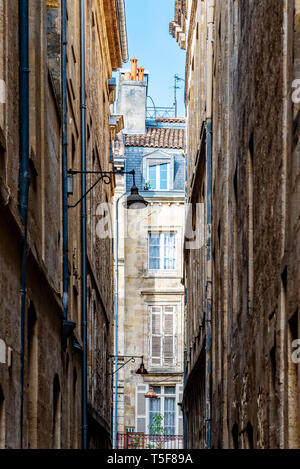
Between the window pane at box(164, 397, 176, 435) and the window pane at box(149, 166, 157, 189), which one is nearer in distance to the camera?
the window pane at box(164, 397, 176, 435)

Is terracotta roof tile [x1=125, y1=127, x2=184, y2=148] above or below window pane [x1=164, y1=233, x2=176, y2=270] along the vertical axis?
above

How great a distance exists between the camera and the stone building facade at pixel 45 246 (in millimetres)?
10156

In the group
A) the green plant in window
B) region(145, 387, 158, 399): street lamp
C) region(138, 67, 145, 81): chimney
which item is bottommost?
the green plant in window

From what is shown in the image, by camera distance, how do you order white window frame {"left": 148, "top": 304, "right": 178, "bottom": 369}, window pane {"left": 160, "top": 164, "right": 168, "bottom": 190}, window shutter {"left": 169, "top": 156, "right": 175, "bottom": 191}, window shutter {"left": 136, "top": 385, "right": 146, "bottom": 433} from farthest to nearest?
1. window pane {"left": 160, "top": 164, "right": 168, "bottom": 190}
2. window shutter {"left": 169, "top": 156, "right": 175, "bottom": 191}
3. white window frame {"left": 148, "top": 304, "right": 178, "bottom": 369}
4. window shutter {"left": 136, "top": 385, "right": 146, "bottom": 433}

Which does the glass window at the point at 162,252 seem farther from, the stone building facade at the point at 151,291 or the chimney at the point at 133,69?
the chimney at the point at 133,69

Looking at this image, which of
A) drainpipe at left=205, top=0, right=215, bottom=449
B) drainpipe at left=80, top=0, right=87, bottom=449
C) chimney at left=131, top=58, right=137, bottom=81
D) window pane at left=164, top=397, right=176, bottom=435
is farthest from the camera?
chimney at left=131, top=58, right=137, bottom=81

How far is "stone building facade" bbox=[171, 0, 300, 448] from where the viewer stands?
328 inches

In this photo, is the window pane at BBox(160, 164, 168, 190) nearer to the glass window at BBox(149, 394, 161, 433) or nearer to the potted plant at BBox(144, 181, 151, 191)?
the potted plant at BBox(144, 181, 151, 191)

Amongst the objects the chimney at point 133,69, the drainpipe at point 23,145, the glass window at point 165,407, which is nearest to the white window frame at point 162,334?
the glass window at point 165,407

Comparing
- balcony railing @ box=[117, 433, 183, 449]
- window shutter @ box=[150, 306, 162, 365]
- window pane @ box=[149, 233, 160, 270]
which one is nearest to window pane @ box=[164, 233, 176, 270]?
window pane @ box=[149, 233, 160, 270]

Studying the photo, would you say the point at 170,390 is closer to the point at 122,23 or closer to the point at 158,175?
the point at 158,175

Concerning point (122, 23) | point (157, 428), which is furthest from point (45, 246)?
point (157, 428)

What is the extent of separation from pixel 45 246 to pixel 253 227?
11.7 feet

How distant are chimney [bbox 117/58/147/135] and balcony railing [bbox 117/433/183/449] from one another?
1301cm
